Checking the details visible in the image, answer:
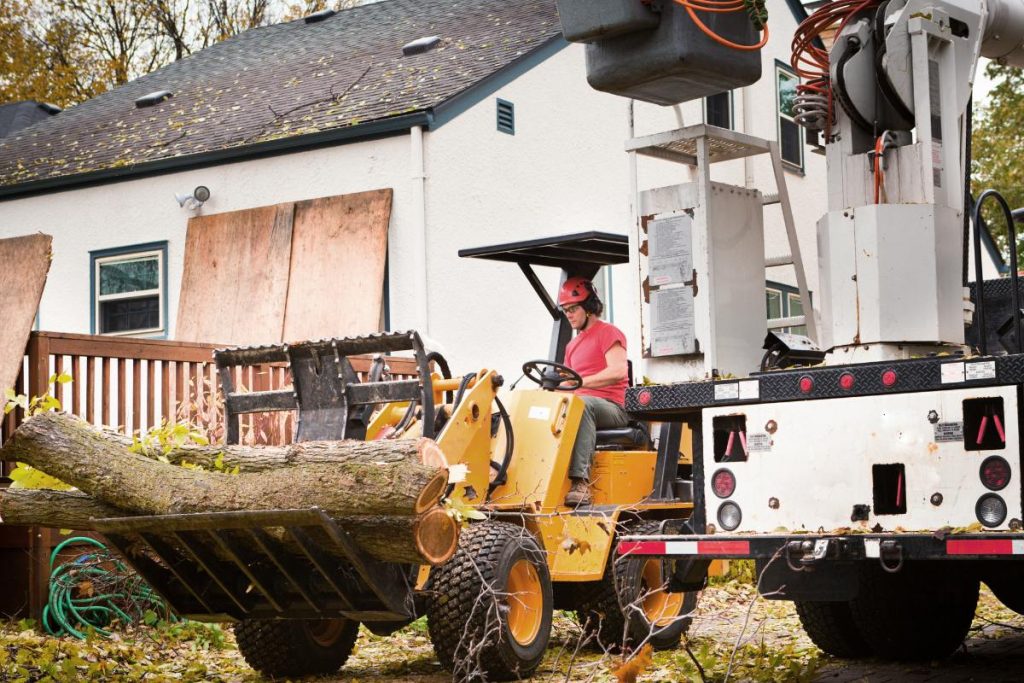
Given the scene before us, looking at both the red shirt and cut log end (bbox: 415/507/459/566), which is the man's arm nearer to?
the red shirt

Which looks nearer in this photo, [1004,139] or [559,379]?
[559,379]

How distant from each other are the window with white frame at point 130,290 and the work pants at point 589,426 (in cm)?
885

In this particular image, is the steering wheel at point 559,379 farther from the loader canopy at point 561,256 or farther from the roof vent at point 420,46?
the roof vent at point 420,46

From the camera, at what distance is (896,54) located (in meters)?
6.69

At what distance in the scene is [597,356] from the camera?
9188 mm

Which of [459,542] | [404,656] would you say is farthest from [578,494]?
[404,656]

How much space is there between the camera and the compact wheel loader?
7.14 m

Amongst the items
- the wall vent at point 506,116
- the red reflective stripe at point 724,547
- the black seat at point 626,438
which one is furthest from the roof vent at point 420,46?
the red reflective stripe at point 724,547

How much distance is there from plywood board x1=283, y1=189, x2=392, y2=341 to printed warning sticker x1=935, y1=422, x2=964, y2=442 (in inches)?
357

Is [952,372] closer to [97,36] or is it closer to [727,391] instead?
[727,391]

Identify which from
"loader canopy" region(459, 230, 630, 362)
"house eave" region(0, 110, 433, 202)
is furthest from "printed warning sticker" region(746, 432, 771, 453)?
"house eave" region(0, 110, 433, 202)

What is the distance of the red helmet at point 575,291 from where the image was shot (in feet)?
30.6

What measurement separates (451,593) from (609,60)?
108 inches

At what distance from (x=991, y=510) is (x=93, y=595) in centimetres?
615
